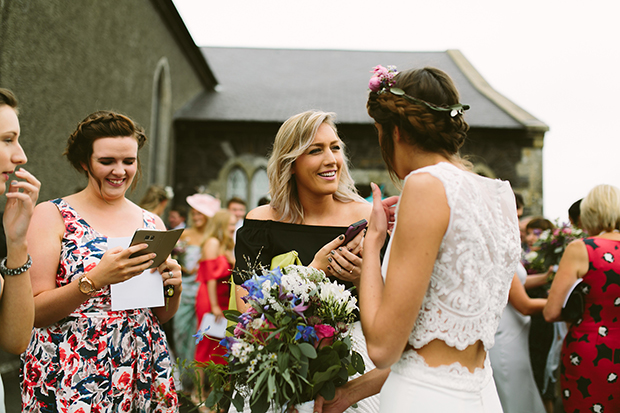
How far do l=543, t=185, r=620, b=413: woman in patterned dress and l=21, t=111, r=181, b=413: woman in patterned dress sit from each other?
290cm

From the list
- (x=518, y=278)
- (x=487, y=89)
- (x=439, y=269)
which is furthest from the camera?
(x=487, y=89)

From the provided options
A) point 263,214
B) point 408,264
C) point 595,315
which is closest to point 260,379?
point 408,264

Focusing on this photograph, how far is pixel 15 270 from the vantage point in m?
1.84

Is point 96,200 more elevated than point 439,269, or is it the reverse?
point 96,200

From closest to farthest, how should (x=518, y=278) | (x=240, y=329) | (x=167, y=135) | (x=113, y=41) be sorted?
(x=240, y=329)
(x=518, y=278)
(x=113, y=41)
(x=167, y=135)

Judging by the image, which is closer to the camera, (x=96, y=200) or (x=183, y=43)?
(x=96, y=200)

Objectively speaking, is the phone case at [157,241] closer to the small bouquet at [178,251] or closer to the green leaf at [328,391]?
the green leaf at [328,391]

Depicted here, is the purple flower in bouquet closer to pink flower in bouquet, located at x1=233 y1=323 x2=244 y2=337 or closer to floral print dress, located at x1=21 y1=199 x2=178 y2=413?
pink flower in bouquet, located at x1=233 y1=323 x2=244 y2=337

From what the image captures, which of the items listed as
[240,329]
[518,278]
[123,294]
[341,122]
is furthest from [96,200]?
[341,122]

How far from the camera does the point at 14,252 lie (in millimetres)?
1829

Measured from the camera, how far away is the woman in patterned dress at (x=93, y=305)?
207cm

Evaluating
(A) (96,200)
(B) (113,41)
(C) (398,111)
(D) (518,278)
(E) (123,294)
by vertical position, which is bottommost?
(D) (518,278)

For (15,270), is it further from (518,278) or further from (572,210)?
(572,210)

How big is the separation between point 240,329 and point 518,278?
3352mm
